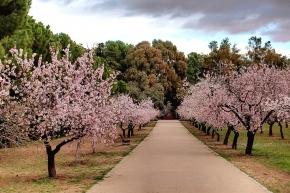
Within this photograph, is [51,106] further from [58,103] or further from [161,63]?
[161,63]

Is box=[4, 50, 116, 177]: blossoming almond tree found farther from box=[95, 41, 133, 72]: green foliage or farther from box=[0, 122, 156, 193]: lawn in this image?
box=[95, 41, 133, 72]: green foliage

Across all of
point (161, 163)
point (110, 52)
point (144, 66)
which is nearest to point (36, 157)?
point (161, 163)

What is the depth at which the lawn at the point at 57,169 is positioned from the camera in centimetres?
1863

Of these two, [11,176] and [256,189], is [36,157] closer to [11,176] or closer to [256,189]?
[11,176]

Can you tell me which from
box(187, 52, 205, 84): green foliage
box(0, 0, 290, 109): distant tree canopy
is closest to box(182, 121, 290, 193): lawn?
box(0, 0, 290, 109): distant tree canopy

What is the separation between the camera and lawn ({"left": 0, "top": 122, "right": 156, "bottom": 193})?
18628 mm

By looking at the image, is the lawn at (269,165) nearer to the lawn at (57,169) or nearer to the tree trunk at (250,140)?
the tree trunk at (250,140)

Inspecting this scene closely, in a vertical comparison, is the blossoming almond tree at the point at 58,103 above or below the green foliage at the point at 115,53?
below

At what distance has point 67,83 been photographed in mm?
21156

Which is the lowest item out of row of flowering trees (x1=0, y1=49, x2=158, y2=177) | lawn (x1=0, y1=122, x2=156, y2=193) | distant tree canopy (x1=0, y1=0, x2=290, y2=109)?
lawn (x1=0, y1=122, x2=156, y2=193)

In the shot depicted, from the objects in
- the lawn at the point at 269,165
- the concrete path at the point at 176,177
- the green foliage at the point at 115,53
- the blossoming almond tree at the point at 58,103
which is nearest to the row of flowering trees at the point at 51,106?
the blossoming almond tree at the point at 58,103

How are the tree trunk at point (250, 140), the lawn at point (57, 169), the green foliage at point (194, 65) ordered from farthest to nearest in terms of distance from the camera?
the green foliage at point (194, 65), the tree trunk at point (250, 140), the lawn at point (57, 169)

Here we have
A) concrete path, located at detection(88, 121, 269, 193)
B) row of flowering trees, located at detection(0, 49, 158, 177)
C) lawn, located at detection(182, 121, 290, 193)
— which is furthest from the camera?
row of flowering trees, located at detection(0, 49, 158, 177)

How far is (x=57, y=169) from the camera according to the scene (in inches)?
956
